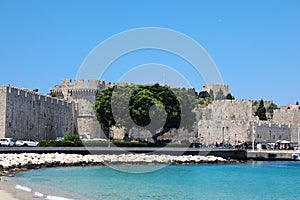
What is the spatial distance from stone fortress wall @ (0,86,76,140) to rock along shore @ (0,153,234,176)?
6437 mm

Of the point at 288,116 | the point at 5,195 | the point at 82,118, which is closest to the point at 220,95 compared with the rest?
the point at 288,116

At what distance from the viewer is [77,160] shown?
3083 cm

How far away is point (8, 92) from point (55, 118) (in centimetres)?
944

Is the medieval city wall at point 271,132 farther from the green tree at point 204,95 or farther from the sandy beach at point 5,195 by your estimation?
the green tree at point 204,95

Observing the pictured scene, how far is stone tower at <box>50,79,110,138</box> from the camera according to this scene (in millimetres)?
52094

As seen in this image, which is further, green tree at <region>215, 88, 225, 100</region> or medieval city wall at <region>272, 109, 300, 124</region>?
green tree at <region>215, 88, 225, 100</region>

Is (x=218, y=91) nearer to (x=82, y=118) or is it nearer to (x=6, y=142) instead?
(x=82, y=118)

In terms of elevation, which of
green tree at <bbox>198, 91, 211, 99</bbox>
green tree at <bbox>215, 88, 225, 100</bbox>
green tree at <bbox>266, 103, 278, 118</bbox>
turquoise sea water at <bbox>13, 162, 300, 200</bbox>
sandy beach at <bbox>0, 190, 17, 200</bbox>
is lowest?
turquoise sea water at <bbox>13, 162, 300, 200</bbox>

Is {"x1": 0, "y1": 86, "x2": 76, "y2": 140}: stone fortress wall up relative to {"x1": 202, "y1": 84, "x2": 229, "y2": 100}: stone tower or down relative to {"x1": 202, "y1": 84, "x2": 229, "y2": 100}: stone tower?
down

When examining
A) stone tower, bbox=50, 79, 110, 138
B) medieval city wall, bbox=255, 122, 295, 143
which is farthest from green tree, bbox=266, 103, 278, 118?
stone tower, bbox=50, 79, 110, 138

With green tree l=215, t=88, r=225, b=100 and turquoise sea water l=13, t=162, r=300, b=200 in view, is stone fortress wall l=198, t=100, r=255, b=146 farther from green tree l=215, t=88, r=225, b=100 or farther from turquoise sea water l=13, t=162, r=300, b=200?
green tree l=215, t=88, r=225, b=100

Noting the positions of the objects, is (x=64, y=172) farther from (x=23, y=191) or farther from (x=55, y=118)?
(x=55, y=118)

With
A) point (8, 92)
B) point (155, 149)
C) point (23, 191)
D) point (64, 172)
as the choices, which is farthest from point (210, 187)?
point (8, 92)

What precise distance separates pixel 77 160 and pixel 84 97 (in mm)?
24385
